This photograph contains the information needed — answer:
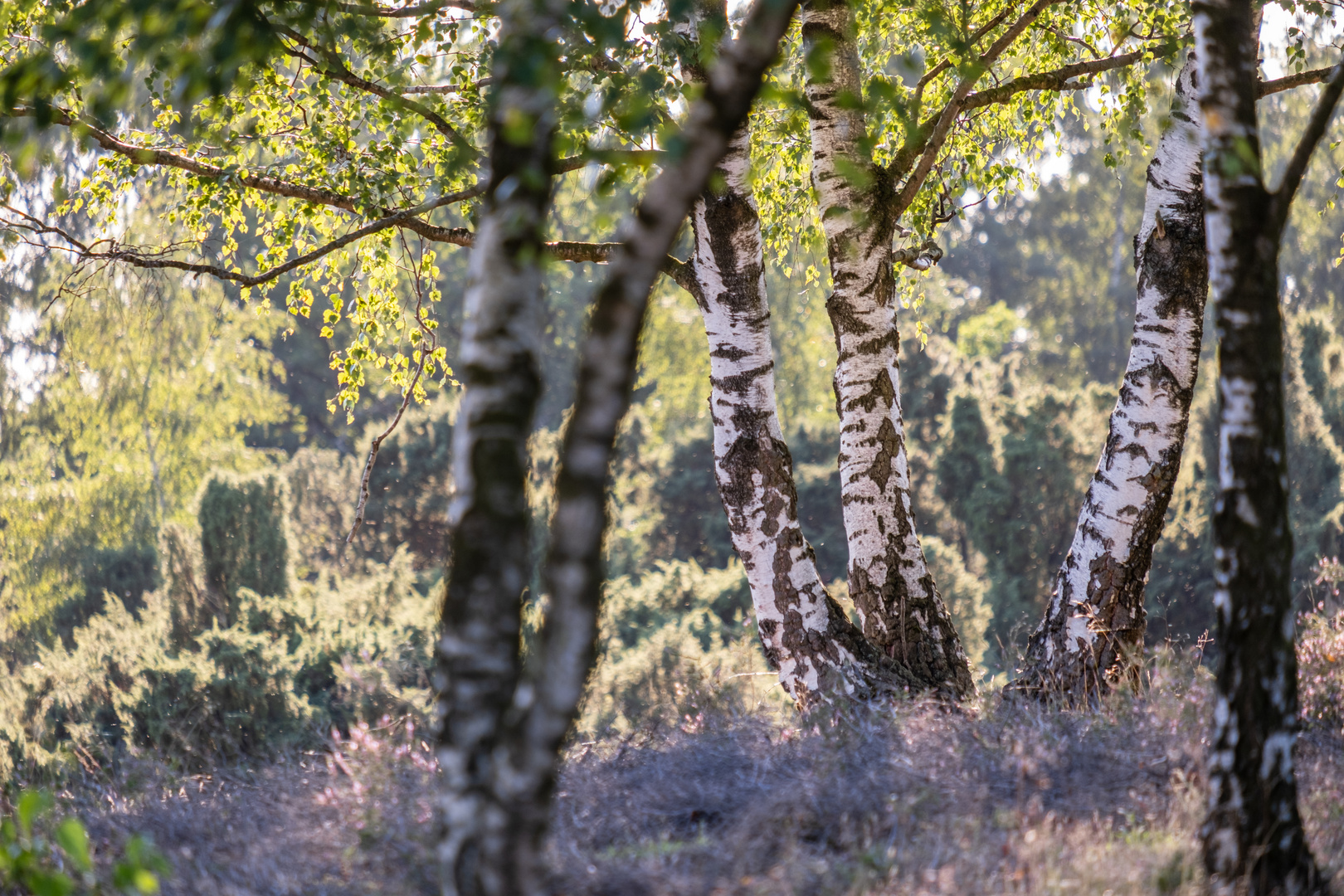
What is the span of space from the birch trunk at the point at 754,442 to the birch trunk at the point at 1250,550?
2.42 metres

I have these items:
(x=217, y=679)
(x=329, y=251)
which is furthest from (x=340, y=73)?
(x=217, y=679)

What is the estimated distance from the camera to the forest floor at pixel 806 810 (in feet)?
9.29

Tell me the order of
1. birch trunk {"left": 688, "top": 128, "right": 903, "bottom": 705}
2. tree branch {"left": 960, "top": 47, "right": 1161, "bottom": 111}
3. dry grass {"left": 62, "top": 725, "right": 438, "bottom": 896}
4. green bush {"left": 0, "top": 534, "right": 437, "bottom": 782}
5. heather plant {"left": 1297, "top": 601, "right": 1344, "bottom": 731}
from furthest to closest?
green bush {"left": 0, "top": 534, "right": 437, "bottom": 782}, tree branch {"left": 960, "top": 47, "right": 1161, "bottom": 111}, birch trunk {"left": 688, "top": 128, "right": 903, "bottom": 705}, heather plant {"left": 1297, "top": 601, "right": 1344, "bottom": 731}, dry grass {"left": 62, "top": 725, "right": 438, "bottom": 896}

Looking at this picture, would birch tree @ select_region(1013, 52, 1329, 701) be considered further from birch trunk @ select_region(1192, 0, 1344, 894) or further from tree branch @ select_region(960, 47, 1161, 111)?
birch trunk @ select_region(1192, 0, 1344, 894)

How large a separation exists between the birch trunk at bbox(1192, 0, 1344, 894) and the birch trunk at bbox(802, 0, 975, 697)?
2508 mm

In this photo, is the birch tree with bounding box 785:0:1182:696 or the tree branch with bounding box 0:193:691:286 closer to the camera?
the tree branch with bounding box 0:193:691:286

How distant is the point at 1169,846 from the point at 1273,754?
1.45ft

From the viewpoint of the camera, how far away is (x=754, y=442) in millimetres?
5148

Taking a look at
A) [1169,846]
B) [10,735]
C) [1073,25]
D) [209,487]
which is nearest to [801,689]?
[1169,846]

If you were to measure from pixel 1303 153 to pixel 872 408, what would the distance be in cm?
260

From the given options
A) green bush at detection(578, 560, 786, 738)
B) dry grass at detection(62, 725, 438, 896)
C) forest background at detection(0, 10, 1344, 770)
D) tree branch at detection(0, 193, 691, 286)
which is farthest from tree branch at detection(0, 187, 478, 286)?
green bush at detection(578, 560, 786, 738)

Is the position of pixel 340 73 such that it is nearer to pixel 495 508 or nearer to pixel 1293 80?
pixel 495 508

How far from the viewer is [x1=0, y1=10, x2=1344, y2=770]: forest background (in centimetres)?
1066

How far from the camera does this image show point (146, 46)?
2.31m
